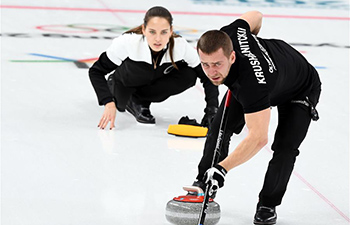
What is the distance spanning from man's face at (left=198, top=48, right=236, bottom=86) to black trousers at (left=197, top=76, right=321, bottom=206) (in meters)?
0.45

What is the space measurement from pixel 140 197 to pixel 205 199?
2.19 feet

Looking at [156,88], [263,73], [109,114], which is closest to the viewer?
[263,73]

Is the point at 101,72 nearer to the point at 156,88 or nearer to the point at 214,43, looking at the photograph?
the point at 156,88

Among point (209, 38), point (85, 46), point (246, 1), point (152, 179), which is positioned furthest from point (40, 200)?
point (246, 1)

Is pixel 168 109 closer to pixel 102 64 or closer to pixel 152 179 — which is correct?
pixel 102 64

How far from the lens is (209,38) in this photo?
2.80 meters

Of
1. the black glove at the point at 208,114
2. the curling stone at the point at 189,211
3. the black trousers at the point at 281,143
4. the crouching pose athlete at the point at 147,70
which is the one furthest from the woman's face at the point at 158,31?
the curling stone at the point at 189,211

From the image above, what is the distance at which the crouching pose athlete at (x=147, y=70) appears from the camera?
443cm

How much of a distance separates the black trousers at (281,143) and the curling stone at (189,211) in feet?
0.72

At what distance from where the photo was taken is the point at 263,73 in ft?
9.61

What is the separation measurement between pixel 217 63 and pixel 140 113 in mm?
2115

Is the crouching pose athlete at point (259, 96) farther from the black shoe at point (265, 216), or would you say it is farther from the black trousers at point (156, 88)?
the black trousers at point (156, 88)

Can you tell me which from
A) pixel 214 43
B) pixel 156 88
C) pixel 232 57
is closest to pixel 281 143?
pixel 232 57

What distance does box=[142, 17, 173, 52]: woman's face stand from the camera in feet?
14.3
